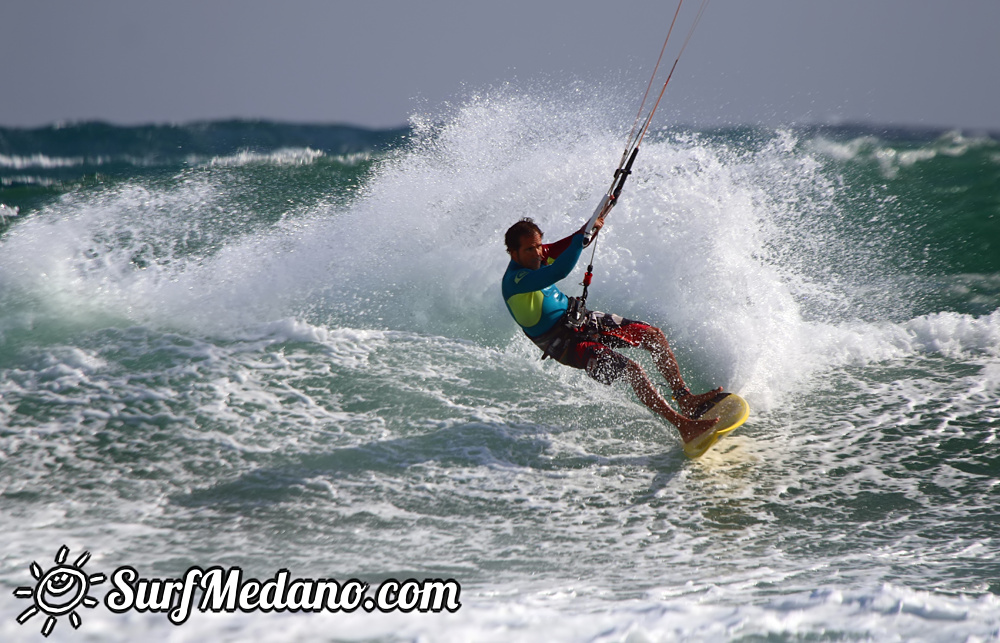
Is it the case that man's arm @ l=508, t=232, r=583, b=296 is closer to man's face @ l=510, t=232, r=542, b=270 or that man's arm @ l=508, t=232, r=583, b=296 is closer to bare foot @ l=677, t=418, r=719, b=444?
man's face @ l=510, t=232, r=542, b=270

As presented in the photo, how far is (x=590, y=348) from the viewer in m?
4.50

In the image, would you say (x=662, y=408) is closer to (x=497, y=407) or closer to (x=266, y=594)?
(x=497, y=407)

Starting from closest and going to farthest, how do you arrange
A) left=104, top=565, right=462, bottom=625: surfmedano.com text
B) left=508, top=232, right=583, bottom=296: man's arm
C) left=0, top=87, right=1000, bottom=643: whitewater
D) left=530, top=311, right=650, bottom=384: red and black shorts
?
left=104, top=565, right=462, bottom=625: surfmedano.com text < left=0, top=87, right=1000, bottom=643: whitewater < left=508, top=232, right=583, bottom=296: man's arm < left=530, top=311, right=650, bottom=384: red and black shorts

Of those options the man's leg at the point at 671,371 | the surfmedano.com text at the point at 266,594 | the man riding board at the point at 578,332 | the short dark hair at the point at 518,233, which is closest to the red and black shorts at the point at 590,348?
the man riding board at the point at 578,332

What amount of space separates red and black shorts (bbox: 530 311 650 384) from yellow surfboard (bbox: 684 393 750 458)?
1.95 feet

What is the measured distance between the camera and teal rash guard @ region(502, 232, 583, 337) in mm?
4098

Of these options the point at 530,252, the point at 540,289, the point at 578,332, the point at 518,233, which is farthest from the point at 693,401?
the point at 518,233

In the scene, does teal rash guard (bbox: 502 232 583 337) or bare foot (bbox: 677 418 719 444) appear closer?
teal rash guard (bbox: 502 232 583 337)

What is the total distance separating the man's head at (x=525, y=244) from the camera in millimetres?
4312

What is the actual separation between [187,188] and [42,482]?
6.36 metres

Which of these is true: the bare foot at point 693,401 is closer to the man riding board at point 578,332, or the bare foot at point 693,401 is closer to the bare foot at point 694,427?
the man riding board at point 578,332

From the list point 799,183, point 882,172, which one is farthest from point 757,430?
point 882,172

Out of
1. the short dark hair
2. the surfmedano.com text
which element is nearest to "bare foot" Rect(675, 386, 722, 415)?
the short dark hair

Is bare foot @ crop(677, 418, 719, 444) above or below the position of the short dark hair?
below
